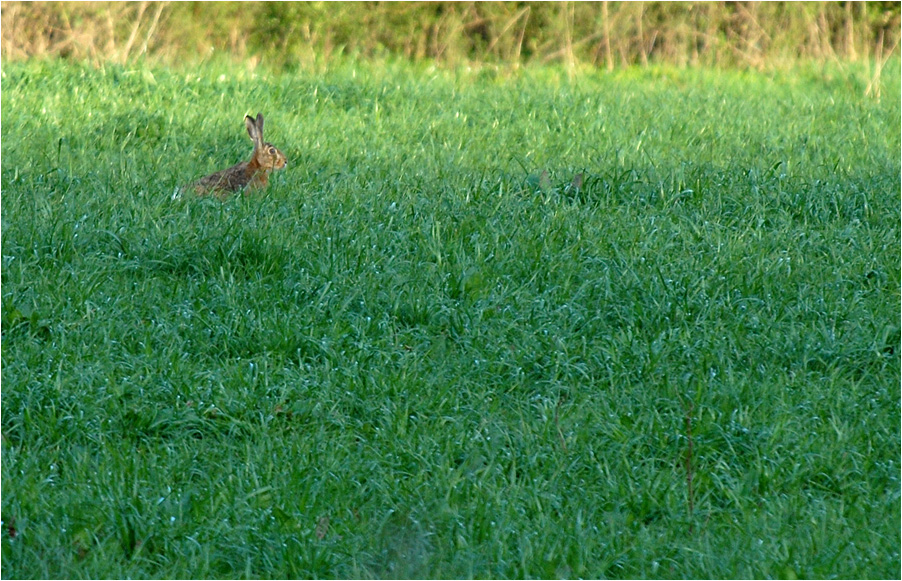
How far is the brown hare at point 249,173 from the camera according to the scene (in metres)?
6.24

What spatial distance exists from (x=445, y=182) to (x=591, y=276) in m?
1.60

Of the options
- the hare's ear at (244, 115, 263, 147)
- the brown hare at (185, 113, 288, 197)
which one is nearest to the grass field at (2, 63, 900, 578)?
the brown hare at (185, 113, 288, 197)

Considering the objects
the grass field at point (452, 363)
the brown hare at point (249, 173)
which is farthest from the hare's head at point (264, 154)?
the grass field at point (452, 363)

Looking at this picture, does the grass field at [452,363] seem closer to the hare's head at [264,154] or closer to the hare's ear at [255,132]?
the hare's head at [264,154]

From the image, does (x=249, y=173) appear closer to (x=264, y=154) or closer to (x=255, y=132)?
(x=264, y=154)

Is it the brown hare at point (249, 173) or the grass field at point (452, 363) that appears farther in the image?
the brown hare at point (249, 173)

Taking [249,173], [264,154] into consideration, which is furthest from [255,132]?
[249,173]

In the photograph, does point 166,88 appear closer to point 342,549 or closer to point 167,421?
point 167,421

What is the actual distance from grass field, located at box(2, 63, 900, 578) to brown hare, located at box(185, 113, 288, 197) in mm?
163

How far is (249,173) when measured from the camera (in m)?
6.43

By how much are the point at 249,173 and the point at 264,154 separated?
262mm

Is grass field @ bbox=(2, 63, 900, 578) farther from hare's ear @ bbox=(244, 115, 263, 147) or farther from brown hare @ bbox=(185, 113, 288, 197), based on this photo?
hare's ear @ bbox=(244, 115, 263, 147)

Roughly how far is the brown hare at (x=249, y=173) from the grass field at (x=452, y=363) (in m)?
0.16

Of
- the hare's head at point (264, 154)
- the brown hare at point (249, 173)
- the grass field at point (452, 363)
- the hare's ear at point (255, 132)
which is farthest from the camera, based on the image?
the hare's ear at point (255, 132)
